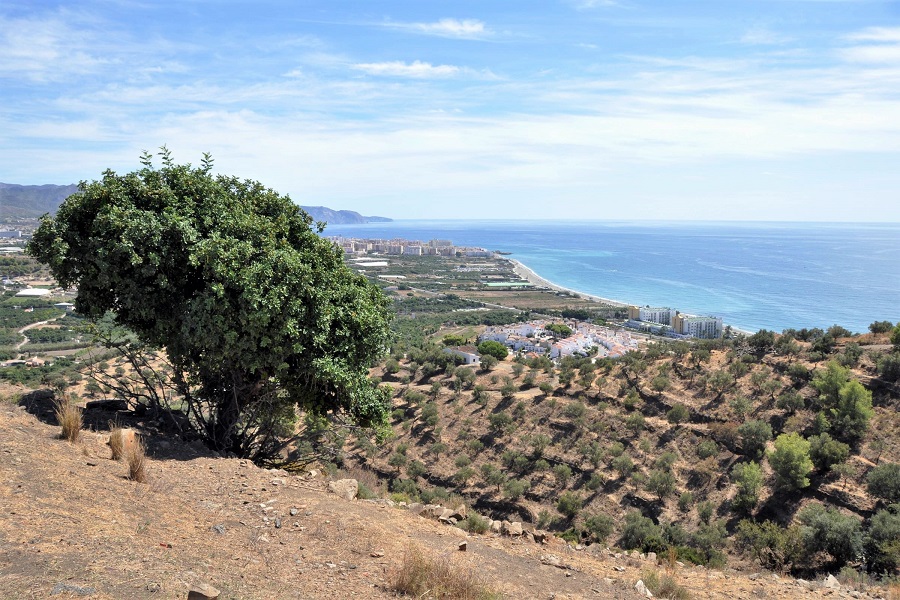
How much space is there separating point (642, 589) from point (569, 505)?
16467 mm

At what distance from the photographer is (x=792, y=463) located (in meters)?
19.2

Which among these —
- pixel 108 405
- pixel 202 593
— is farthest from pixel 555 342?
pixel 202 593

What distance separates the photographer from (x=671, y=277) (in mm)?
129750

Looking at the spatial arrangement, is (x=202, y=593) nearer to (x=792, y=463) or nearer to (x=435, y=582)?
(x=435, y=582)

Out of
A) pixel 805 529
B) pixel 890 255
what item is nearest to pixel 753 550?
pixel 805 529

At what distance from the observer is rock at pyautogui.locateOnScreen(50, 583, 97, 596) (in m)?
3.67

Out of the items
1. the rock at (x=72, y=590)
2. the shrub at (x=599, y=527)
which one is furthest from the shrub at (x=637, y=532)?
the rock at (x=72, y=590)

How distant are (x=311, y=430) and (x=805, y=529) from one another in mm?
11499

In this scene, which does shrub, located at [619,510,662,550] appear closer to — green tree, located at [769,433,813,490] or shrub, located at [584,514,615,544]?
shrub, located at [584,514,615,544]

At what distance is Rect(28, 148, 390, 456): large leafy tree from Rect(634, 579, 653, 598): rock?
14.9 ft

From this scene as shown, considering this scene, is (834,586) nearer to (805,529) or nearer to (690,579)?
(690,579)

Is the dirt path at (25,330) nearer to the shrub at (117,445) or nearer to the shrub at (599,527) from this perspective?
the shrub at (599,527)

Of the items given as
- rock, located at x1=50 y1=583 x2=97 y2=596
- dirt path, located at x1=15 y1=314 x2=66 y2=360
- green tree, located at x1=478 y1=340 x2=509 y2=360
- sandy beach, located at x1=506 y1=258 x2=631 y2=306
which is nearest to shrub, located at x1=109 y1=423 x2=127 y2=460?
rock, located at x1=50 y1=583 x2=97 y2=596

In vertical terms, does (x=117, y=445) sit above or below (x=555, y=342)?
above
